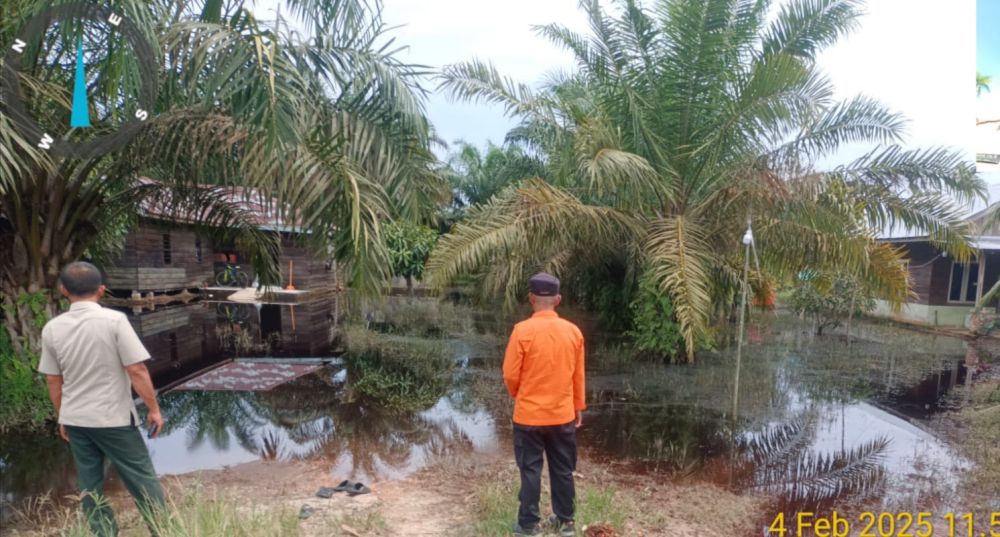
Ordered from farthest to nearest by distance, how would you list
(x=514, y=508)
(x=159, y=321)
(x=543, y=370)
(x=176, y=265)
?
(x=176, y=265), (x=159, y=321), (x=514, y=508), (x=543, y=370)

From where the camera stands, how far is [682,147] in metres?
7.96

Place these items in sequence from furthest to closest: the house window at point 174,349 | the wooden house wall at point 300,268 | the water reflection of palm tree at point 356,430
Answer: the wooden house wall at point 300,268 < the house window at point 174,349 < the water reflection of palm tree at point 356,430

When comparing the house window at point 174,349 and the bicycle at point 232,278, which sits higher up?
the bicycle at point 232,278

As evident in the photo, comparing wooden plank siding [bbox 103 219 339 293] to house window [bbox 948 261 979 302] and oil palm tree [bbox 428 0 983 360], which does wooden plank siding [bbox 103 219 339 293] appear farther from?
house window [bbox 948 261 979 302]

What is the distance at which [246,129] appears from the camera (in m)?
4.48

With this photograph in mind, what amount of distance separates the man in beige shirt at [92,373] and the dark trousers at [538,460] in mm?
1871

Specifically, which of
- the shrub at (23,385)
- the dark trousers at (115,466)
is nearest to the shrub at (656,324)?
the dark trousers at (115,466)

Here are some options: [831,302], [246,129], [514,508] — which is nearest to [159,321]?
Result: [246,129]

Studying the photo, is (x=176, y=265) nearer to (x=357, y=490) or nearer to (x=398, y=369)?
(x=398, y=369)

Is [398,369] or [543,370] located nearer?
[543,370]

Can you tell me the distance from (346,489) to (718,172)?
6.33m

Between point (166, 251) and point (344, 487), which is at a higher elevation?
point (166, 251)

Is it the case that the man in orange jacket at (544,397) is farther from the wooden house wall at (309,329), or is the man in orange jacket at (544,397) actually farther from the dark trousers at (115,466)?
the wooden house wall at (309,329)

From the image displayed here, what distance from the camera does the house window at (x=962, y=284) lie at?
613 inches
